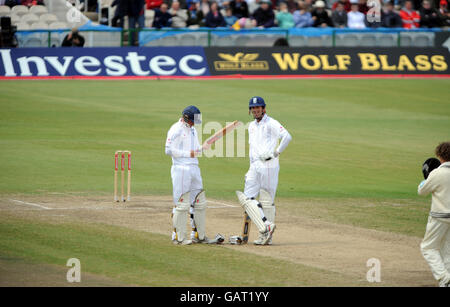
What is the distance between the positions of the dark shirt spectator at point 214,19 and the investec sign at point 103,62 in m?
2.60

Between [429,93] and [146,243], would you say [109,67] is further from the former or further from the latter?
[146,243]

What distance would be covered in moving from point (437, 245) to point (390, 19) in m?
31.3

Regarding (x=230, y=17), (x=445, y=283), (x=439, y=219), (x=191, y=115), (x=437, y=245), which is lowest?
(x=230, y=17)

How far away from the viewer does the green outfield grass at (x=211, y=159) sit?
1182 cm

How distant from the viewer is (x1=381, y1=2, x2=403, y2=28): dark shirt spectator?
40.2 metres

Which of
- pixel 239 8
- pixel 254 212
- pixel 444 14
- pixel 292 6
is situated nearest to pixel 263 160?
pixel 254 212

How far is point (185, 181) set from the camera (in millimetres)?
12906

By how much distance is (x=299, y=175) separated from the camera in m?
20.6

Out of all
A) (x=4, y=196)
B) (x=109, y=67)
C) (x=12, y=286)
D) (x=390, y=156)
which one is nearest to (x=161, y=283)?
(x=12, y=286)

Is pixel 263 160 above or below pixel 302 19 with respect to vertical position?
above

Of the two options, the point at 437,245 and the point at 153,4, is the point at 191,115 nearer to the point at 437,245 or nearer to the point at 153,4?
the point at 437,245

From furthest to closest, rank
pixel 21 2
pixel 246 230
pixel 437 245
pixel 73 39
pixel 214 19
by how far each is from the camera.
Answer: pixel 214 19 < pixel 73 39 < pixel 21 2 < pixel 246 230 < pixel 437 245

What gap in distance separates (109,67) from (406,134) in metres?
14.4

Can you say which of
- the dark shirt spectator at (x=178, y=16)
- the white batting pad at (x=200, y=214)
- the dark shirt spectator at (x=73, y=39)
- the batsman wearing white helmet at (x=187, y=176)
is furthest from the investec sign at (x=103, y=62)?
the white batting pad at (x=200, y=214)
